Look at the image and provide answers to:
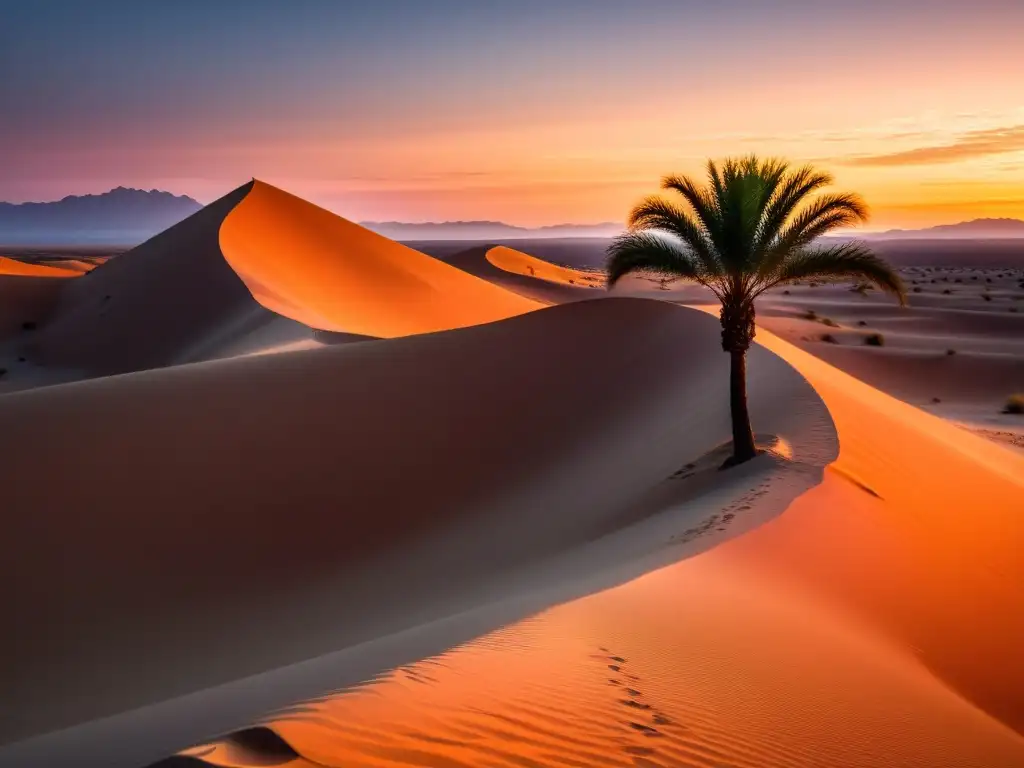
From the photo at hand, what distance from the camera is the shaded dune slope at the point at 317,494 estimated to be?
842cm

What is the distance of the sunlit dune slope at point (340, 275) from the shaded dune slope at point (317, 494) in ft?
56.0

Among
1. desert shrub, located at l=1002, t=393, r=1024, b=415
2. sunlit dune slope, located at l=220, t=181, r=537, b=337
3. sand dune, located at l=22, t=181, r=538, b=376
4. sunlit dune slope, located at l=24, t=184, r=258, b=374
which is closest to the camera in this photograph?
desert shrub, located at l=1002, t=393, r=1024, b=415

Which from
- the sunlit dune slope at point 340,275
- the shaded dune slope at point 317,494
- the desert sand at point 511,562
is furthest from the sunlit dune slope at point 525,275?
the desert sand at point 511,562

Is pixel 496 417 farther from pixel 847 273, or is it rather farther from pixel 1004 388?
pixel 1004 388

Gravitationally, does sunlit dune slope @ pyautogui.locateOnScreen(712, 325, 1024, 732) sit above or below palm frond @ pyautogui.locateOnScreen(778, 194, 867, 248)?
below

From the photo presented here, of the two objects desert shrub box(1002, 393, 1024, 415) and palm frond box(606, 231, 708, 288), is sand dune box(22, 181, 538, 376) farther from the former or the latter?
desert shrub box(1002, 393, 1024, 415)

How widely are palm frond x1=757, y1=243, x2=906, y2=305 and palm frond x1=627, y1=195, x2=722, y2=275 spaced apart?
36.2 inches

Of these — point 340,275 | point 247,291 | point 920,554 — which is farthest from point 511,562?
point 340,275

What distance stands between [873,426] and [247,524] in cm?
977

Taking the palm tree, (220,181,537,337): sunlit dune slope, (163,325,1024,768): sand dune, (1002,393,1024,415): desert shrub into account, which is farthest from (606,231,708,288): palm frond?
(220,181,537,337): sunlit dune slope

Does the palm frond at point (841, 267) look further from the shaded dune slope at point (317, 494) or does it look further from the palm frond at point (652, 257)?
the shaded dune slope at point (317, 494)

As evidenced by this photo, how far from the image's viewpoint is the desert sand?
15.9 ft

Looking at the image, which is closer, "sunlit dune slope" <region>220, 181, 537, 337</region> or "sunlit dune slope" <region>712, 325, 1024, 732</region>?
"sunlit dune slope" <region>712, 325, 1024, 732</region>

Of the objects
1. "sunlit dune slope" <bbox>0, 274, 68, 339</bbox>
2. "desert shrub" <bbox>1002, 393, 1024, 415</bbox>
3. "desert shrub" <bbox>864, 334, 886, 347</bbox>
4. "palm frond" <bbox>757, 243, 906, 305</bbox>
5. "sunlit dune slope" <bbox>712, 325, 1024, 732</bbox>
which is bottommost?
"desert shrub" <bbox>1002, 393, 1024, 415</bbox>
